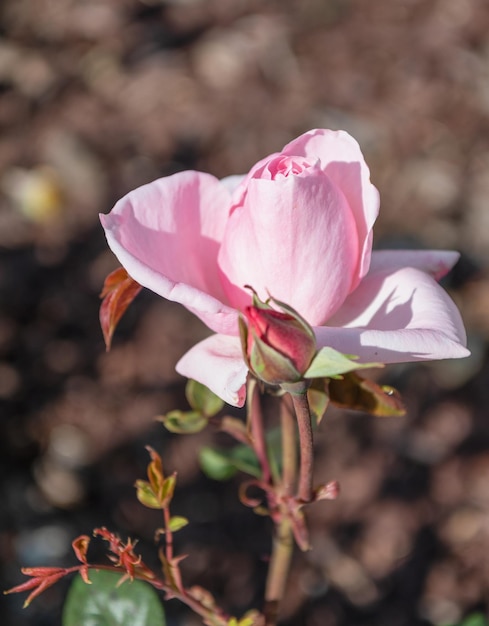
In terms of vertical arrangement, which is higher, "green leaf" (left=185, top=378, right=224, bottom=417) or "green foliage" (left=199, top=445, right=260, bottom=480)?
"green leaf" (left=185, top=378, right=224, bottom=417)

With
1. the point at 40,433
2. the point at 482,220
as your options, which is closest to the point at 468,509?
the point at 482,220

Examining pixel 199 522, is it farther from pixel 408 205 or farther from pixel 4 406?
pixel 408 205

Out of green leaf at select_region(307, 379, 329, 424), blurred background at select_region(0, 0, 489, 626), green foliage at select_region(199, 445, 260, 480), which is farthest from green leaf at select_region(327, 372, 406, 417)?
blurred background at select_region(0, 0, 489, 626)

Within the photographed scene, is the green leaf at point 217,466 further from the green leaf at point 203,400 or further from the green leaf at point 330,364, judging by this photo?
the green leaf at point 330,364

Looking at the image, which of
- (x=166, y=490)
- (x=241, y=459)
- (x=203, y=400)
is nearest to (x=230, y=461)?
(x=241, y=459)

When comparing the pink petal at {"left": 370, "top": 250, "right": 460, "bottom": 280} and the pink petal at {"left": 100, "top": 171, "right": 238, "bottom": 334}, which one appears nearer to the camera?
the pink petal at {"left": 100, "top": 171, "right": 238, "bottom": 334}

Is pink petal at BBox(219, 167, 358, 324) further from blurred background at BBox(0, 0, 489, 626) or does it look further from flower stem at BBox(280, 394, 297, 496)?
blurred background at BBox(0, 0, 489, 626)
